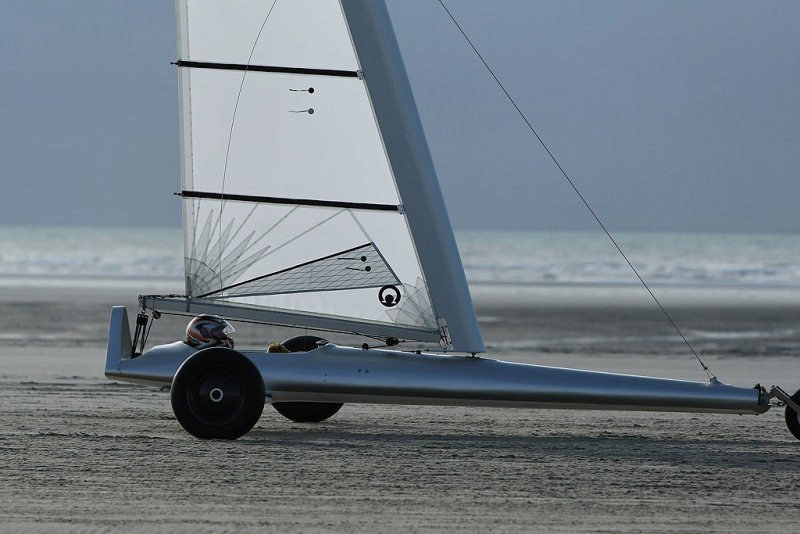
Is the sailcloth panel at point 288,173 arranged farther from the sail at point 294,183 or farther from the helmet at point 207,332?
the helmet at point 207,332

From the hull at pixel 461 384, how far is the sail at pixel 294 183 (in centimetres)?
38

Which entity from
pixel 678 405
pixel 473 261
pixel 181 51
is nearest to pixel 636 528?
pixel 678 405

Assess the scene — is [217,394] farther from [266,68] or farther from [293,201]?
[266,68]

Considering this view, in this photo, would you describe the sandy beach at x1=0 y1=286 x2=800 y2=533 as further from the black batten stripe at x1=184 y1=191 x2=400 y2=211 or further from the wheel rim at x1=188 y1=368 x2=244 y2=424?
the black batten stripe at x1=184 y1=191 x2=400 y2=211

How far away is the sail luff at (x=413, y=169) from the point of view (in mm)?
9625

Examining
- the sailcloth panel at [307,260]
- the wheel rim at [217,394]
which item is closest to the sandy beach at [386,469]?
the wheel rim at [217,394]

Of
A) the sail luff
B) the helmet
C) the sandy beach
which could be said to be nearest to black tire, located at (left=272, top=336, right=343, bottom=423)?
the sandy beach

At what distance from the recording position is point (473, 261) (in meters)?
60.7

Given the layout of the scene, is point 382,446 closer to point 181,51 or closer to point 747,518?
point 747,518

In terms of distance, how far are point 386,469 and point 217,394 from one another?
1.68m

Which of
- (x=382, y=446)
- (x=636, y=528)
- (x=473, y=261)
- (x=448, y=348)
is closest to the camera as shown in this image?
(x=636, y=528)

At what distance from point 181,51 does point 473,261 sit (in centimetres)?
5090

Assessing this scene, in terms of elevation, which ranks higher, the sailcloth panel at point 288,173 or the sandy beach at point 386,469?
the sailcloth panel at point 288,173

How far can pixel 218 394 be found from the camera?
907cm
